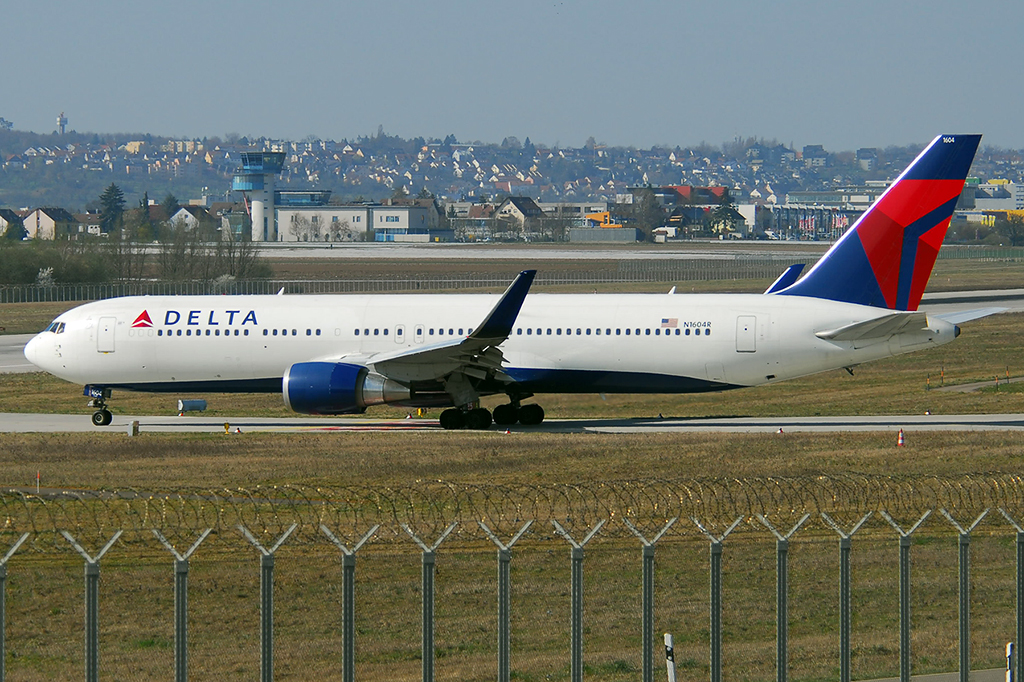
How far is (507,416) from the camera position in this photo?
36.3 metres

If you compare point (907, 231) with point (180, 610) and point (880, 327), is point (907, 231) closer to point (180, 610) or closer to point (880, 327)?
point (880, 327)

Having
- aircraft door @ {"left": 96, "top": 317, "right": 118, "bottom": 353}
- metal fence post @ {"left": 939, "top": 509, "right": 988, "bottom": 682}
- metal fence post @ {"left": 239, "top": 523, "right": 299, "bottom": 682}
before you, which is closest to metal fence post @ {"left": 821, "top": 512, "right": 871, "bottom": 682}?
metal fence post @ {"left": 939, "top": 509, "right": 988, "bottom": 682}

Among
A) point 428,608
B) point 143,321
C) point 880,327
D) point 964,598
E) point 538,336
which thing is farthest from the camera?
point 143,321

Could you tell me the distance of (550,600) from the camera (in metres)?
15.2

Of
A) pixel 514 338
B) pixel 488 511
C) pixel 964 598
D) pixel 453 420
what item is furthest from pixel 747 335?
pixel 964 598

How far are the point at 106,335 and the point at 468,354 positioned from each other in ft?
35.5

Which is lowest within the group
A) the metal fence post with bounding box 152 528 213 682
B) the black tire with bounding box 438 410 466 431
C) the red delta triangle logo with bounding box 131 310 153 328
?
the black tire with bounding box 438 410 466 431

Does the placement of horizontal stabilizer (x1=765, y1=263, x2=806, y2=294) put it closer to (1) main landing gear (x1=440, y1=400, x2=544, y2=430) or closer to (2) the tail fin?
(2) the tail fin

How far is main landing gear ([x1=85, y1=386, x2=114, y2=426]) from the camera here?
121ft

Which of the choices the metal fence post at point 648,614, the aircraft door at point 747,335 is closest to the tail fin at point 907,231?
the aircraft door at point 747,335

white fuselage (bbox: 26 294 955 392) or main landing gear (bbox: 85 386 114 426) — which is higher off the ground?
white fuselage (bbox: 26 294 955 392)

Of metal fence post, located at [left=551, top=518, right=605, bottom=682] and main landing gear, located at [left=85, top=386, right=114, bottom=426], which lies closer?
metal fence post, located at [left=551, top=518, right=605, bottom=682]

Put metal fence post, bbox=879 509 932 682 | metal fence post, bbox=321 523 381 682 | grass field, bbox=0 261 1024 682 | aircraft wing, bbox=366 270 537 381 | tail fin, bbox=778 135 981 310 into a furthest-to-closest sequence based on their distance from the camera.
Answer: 1. tail fin, bbox=778 135 981 310
2. aircraft wing, bbox=366 270 537 381
3. grass field, bbox=0 261 1024 682
4. metal fence post, bbox=879 509 932 682
5. metal fence post, bbox=321 523 381 682

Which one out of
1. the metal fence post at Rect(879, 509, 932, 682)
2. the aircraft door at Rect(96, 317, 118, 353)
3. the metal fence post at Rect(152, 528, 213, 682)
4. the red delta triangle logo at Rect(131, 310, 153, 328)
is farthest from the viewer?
the aircraft door at Rect(96, 317, 118, 353)
